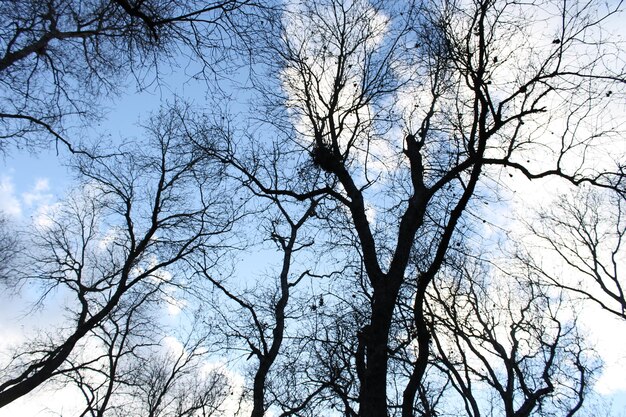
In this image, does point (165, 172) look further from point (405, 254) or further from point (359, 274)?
point (405, 254)

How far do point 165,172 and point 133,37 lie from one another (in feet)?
25.7

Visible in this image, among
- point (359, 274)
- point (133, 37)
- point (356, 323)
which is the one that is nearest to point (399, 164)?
point (359, 274)

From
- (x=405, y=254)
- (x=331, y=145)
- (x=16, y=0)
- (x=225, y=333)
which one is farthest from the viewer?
(x=225, y=333)

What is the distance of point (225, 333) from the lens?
39.9 ft

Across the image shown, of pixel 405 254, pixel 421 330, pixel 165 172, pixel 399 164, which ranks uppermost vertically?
pixel 165 172

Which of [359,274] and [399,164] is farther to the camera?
[359,274]

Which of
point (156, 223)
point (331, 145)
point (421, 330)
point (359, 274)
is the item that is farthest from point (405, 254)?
point (156, 223)

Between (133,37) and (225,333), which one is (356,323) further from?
(133,37)

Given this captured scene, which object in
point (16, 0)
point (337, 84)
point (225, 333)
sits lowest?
point (16, 0)

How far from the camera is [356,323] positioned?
9492 millimetres

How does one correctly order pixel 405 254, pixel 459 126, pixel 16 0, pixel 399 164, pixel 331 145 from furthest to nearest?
pixel 399 164
pixel 331 145
pixel 459 126
pixel 405 254
pixel 16 0

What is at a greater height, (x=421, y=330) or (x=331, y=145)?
(x=331, y=145)

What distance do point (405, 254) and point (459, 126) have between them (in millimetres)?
1961

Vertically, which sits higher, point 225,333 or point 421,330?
point 225,333
